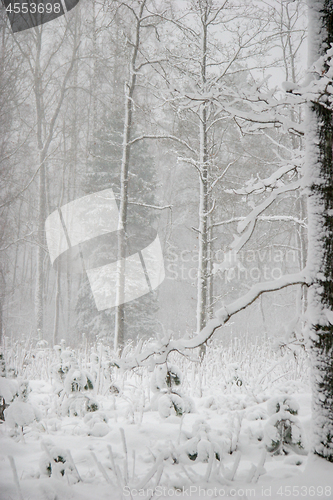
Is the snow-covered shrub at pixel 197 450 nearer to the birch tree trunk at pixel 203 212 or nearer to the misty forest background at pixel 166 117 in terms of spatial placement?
the misty forest background at pixel 166 117

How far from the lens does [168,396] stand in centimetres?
327

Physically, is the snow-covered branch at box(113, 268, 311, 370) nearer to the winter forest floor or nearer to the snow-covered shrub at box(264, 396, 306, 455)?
the winter forest floor

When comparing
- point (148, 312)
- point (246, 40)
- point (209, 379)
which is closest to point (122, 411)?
point (209, 379)

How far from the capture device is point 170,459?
2500mm

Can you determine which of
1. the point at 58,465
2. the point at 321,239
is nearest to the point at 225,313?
the point at 321,239

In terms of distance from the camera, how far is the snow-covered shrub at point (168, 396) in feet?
10.6

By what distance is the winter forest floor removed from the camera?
77.9 inches

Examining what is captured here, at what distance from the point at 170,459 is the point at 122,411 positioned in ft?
4.48

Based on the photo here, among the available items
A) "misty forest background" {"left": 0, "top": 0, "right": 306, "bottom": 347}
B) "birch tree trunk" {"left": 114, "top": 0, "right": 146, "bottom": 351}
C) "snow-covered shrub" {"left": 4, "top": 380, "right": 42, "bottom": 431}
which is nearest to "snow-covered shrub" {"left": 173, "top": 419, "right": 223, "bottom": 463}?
"misty forest background" {"left": 0, "top": 0, "right": 306, "bottom": 347}

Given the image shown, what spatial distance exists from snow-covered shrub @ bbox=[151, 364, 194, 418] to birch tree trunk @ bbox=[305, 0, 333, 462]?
1.39 metres

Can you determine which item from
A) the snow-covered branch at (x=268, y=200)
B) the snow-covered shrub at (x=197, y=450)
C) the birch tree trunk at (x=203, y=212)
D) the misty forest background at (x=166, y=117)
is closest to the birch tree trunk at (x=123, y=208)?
the misty forest background at (x=166, y=117)

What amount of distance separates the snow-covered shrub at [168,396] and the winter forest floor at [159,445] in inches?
0.4

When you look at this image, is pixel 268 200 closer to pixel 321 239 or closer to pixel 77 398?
pixel 321 239

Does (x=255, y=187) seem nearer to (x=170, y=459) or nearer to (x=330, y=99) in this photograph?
(x=330, y=99)
